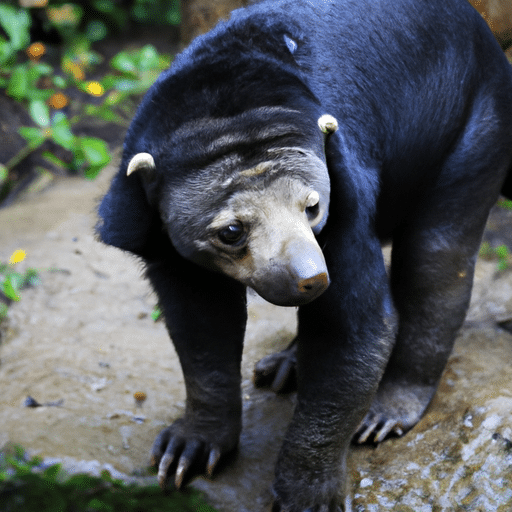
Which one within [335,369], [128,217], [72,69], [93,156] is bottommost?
[93,156]

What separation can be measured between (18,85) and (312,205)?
17.4 ft

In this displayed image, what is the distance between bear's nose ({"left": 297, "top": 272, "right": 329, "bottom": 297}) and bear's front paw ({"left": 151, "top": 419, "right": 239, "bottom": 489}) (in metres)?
1.24

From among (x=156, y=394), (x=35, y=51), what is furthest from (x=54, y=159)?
(x=156, y=394)

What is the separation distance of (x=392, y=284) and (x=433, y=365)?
47 cm

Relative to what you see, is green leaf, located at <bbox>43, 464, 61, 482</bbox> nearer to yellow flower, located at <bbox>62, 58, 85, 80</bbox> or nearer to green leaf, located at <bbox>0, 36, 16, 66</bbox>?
green leaf, located at <bbox>0, 36, 16, 66</bbox>

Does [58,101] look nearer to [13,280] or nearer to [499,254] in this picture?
[13,280]

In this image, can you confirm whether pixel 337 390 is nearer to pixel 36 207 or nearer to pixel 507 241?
pixel 507 241

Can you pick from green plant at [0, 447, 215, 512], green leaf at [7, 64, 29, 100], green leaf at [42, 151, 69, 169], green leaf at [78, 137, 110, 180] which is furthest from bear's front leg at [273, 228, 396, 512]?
green leaf at [7, 64, 29, 100]

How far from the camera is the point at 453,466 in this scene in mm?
2916

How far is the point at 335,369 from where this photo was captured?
2.77 m

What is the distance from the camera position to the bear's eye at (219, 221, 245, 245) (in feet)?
7.80

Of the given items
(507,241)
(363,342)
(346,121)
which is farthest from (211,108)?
(507,241)

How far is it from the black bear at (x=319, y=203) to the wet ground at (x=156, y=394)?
0.50 ft

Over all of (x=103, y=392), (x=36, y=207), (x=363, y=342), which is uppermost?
(x=363, y=342)
